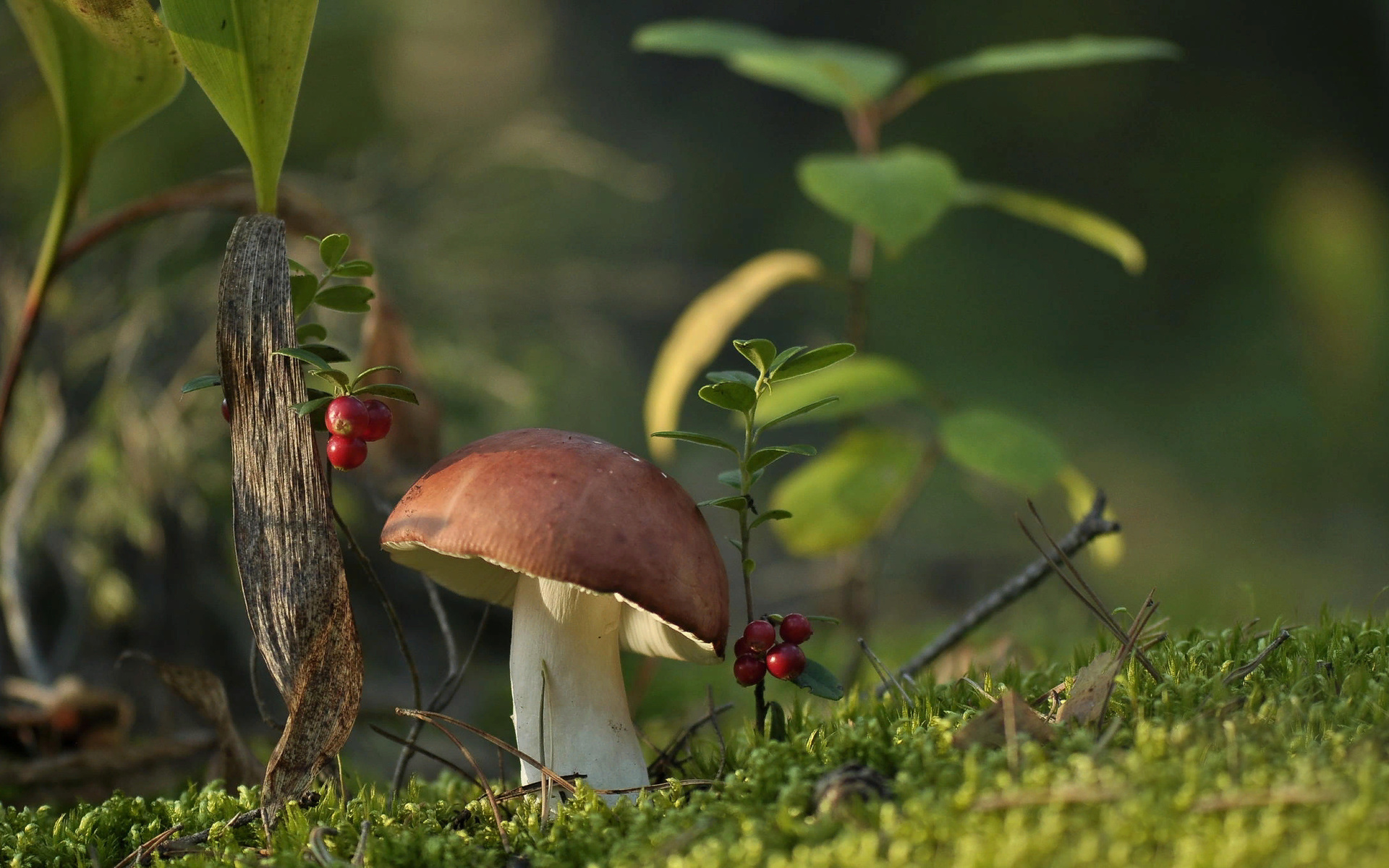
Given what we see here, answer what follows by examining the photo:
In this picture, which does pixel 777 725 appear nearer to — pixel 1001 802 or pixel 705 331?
pixel 1001 802

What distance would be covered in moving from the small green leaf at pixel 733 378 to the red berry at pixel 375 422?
27 cm

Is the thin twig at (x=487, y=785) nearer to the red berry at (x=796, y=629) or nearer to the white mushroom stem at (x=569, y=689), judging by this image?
the white mushroom stem at (x=569, y=689)

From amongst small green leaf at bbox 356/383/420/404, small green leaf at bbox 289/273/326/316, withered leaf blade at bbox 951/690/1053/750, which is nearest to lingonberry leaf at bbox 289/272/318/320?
small green leaf at bbox 289/273/326/316

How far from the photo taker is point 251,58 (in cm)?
87

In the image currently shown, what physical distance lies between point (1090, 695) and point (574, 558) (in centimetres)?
43

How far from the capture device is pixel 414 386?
1.19 m

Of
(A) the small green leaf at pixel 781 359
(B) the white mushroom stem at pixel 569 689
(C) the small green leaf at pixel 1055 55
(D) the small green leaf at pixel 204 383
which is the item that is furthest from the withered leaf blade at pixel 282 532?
(C) the small green leaf at pixel 1055 55

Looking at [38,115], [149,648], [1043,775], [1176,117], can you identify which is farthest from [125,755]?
[1176,117]

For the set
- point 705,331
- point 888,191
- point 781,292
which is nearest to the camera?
point 888,191

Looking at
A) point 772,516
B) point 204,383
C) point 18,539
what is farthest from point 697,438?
point 18,539

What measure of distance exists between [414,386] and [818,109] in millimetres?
3931

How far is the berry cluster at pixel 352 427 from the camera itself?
819 millimetres

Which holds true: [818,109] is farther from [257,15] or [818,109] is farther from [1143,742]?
[1143,742]

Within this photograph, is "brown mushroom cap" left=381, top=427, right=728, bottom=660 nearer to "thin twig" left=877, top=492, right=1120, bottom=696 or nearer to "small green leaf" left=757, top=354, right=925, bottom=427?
"thin twig" left=877, top=492, right=1120, bottom=696
